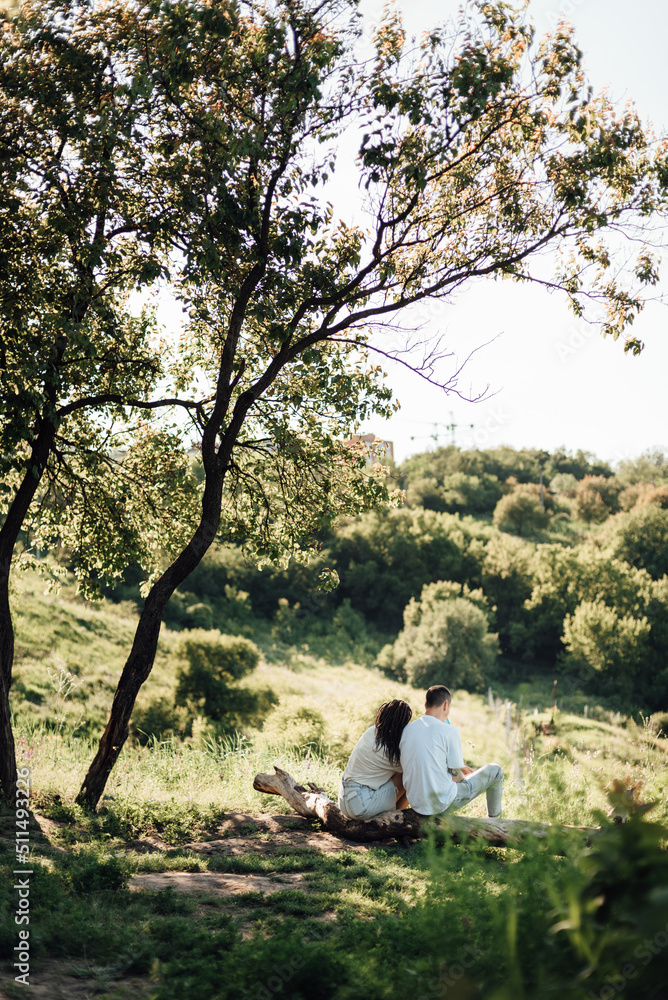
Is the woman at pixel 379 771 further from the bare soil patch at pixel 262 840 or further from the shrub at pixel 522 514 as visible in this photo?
the shrub at pixel 522 514

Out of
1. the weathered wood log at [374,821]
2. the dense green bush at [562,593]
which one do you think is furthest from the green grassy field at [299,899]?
the dense green bush at [562,593]

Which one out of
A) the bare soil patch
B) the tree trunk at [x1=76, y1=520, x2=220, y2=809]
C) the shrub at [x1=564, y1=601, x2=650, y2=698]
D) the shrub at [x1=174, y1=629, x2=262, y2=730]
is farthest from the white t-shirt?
the shrub at [x1=564, y1=601, x2=650, y2=698]

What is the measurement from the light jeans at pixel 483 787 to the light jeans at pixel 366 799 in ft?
1.89

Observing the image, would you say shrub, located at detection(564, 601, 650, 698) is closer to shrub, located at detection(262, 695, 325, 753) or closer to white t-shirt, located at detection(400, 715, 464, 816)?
shrub, located at detection(262, 695, 325, 753)

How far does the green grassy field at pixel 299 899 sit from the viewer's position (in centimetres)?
180

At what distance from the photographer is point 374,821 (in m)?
5.86

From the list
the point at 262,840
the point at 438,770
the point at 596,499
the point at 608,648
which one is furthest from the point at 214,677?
the point at 596,499

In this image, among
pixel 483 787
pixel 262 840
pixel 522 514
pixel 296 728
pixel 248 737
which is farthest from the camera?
pixel 522 514

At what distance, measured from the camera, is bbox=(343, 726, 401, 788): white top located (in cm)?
588

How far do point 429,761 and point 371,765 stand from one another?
0.62 meters

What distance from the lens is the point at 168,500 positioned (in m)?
8.47

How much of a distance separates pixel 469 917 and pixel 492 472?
74.3 meters

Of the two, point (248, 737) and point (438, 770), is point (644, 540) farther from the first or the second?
point (438, 770)

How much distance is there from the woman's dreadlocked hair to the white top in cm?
5
